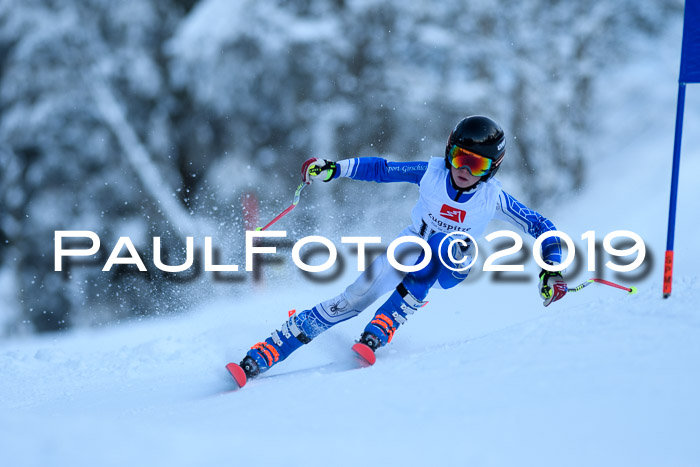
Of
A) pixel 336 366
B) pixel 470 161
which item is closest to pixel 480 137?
pixel 470 161

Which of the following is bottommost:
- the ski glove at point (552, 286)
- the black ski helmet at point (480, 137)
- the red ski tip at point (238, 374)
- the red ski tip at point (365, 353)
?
the red ski tip at point (238, 374)

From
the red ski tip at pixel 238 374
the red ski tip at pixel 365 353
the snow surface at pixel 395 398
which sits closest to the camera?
the snow surface at pixel 395 398

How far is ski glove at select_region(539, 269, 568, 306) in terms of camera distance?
3.38 meters

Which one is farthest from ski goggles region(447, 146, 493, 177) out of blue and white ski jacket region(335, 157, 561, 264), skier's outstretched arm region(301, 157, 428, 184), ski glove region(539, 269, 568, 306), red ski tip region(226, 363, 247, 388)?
red ski tip region(226, 363, 247, 388)

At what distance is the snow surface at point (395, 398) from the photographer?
1937 millimetres

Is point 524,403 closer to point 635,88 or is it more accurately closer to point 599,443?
point 599,443

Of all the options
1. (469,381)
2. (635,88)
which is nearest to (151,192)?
(635,88)

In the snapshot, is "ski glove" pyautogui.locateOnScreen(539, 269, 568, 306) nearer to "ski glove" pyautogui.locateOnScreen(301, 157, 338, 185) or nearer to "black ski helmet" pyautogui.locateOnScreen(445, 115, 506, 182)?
"black ski helmet" pyautogui.locateOnScreen(445, 115, 506, 182)

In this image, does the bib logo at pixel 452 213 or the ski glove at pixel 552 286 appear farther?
the bib logo at pixel 452 213

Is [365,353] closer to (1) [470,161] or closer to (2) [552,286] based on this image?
(2) [552,286]

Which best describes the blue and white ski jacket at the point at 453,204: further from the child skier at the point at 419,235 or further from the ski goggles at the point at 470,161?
the ski goggles at the point at 470,161

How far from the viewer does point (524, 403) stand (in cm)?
222

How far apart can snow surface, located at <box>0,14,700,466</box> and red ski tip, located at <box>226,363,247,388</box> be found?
0.09 metres

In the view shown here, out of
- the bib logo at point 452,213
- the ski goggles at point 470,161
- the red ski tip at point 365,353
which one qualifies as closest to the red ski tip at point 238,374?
the red ski tip at point 365,353
